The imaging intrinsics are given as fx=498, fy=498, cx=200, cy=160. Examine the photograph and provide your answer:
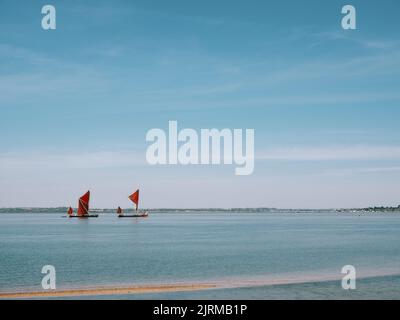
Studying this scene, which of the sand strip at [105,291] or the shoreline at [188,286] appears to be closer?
the sand strip at [105,291]

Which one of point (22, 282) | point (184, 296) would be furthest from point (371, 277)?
point (22, 282)

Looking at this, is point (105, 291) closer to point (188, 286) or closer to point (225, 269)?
point (188, 286)

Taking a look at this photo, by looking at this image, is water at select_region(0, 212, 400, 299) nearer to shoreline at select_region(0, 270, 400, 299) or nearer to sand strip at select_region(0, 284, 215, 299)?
shoreline at select_region(0, 270, 400, 299)

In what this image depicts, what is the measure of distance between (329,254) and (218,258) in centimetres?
1727

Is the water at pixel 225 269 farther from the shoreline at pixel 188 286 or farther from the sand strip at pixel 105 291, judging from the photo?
the sand strip at pixel 105 291

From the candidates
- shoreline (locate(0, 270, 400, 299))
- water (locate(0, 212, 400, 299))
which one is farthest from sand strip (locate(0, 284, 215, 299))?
water (locate(0, 212, 400, 299))

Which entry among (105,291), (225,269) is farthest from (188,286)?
(225,269)

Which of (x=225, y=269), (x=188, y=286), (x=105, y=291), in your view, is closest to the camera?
(x=105, y=291)

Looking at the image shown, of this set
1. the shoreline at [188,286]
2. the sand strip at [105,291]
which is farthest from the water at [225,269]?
the sand strip at [105,291]

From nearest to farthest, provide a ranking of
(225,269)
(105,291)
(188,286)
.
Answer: (105,291) → (188,286) → (225,269)

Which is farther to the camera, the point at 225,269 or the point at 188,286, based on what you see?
the point at 225,269
